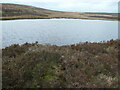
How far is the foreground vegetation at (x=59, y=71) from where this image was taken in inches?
336

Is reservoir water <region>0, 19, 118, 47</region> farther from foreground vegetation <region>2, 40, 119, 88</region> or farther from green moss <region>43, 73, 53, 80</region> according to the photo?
green moss <region>43, 73, 53, 80</region>

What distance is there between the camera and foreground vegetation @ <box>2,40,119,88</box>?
8523 mm

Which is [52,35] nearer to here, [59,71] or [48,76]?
[59,71]

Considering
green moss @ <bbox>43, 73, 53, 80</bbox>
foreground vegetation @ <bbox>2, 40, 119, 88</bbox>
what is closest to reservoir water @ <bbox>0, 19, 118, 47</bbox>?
foreground vegetation @ <bbox>2, 40, 119, 88</bbox>

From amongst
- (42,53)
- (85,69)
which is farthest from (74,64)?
(42,53)

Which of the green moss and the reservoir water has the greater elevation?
the reservoir water

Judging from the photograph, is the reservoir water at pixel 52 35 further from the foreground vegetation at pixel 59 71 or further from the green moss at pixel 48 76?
the green moss at pixel 48 76

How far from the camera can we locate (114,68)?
411 inches

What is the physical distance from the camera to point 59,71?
30.8 ft

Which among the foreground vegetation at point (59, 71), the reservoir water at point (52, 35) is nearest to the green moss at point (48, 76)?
the foreground vegetation at point (59, 71)

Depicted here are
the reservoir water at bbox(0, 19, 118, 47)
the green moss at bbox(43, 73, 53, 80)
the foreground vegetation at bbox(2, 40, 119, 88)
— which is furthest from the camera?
the reservoir water at bbox(0, 19, 118, 47)

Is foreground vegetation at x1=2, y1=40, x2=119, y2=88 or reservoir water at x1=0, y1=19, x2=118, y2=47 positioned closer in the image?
foreground vegetation at x1=2, y1=40, x2=119, y2=88

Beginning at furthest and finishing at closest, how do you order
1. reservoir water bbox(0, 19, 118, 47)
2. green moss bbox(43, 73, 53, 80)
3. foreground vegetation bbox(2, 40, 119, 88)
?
reservoir water bbox(0, 19, 118, 47)
green moss bbox(43, 73, 53, 80)
foreground vegetation bbox(2, 40, 119, 88)

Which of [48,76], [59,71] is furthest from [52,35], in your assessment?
[48,76]
